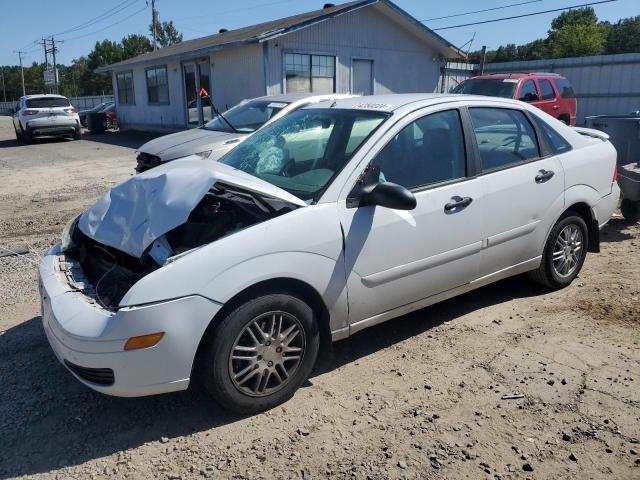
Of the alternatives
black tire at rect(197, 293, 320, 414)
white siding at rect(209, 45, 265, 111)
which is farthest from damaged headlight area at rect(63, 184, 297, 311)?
white siding at rect(209, 45, 265, 111)

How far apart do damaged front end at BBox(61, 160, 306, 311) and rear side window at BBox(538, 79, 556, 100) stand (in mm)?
11806

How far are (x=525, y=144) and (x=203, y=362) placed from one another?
10.1ft

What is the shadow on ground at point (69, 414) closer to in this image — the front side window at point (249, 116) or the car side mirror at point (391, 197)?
the car side mirror at point (391, 197)

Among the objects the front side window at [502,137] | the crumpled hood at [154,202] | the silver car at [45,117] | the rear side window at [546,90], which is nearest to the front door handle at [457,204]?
the front side window at [502,137]

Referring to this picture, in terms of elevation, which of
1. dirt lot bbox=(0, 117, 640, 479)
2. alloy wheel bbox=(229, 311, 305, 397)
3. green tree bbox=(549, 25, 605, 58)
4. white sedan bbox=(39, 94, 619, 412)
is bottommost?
dirt lot bbox=(0, 117, 640, 479)

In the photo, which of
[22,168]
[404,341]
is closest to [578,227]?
[404,341]

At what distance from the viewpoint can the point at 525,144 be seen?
4.44 m

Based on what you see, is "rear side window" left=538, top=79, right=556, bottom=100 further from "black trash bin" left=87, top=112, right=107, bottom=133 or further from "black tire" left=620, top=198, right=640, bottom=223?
"black trash bin" left=87, top=112, right=107, bottom=133

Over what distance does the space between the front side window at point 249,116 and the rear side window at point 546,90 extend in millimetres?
7473

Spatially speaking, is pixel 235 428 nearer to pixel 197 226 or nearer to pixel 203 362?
pixel 203 362

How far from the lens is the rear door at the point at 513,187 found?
13.3 ft

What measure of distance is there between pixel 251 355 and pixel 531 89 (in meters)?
12.1

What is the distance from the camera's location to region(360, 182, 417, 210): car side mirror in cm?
324

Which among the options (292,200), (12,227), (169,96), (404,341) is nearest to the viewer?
(292,200)
